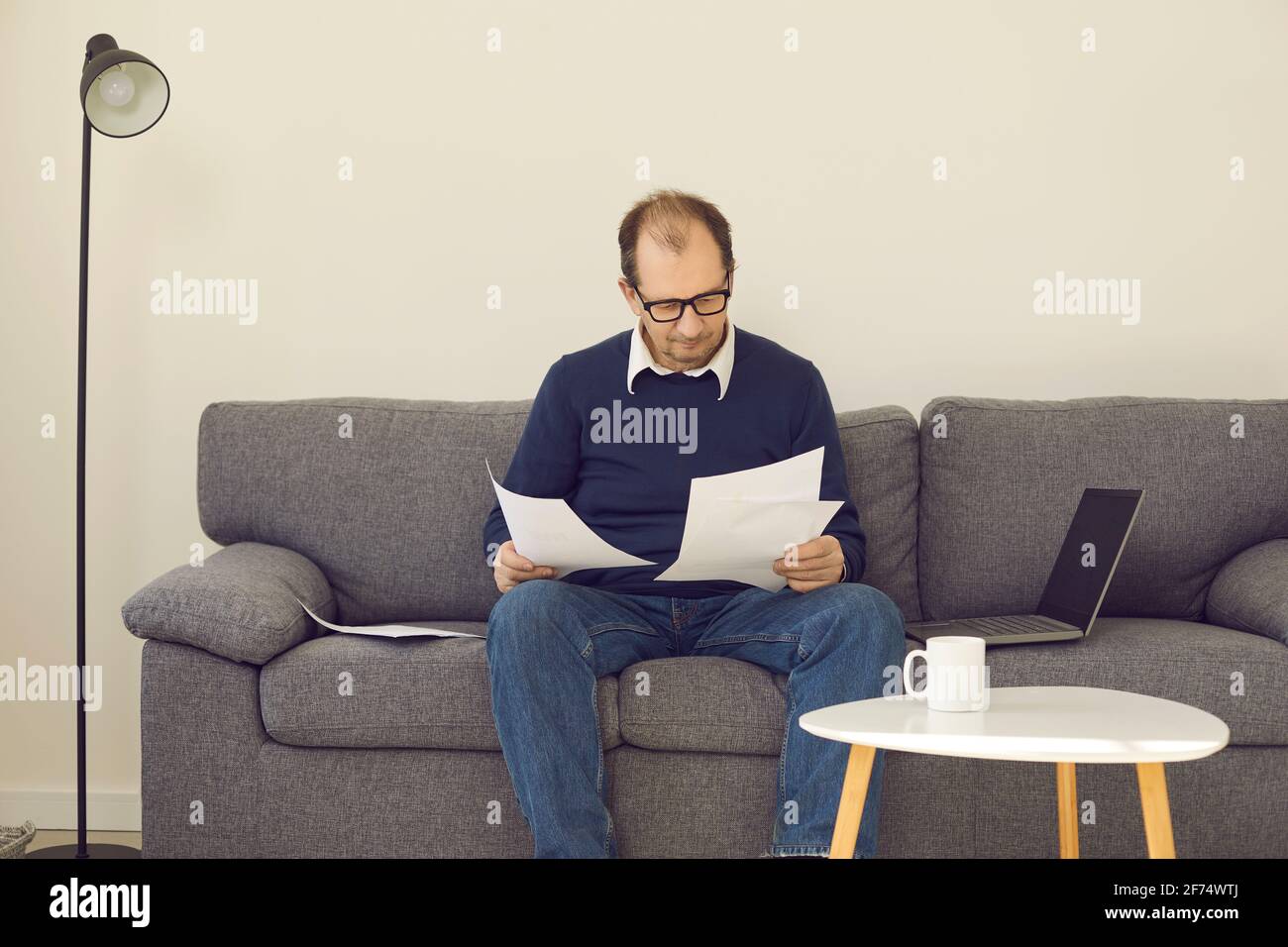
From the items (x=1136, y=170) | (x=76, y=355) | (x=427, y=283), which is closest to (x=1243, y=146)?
(x=1136, y=170)

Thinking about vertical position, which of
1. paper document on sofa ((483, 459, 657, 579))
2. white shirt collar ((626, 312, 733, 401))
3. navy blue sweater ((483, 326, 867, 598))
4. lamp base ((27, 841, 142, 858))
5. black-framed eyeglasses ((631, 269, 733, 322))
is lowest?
lamp base ((27, 841, 142, 858))

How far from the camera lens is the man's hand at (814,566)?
1.77m

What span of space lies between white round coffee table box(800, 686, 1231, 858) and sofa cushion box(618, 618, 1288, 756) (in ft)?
1.41

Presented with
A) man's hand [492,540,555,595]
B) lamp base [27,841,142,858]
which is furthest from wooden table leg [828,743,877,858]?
lamp base [27,841,142,858]

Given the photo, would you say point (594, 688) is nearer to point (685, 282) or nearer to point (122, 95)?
point (685, 282)

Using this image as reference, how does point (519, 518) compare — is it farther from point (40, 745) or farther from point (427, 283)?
point (40, 745)

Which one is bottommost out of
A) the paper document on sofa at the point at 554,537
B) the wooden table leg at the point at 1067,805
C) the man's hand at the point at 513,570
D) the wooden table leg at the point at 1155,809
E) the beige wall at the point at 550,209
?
the wooden table leg at the point at 1067,805

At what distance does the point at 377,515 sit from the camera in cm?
232

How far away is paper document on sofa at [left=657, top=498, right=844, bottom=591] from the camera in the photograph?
1685mm

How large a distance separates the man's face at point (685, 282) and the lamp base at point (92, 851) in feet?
4.70

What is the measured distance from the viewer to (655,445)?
2.06m

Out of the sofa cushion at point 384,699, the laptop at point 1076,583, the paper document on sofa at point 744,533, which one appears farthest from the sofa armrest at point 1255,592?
the sofa cushion at point 384,699

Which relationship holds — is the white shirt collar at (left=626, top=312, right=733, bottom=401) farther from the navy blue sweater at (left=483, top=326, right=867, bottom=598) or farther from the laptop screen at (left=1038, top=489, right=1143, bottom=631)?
the laptop screen at (left=1038, top=489, right=1143, bottom=631)

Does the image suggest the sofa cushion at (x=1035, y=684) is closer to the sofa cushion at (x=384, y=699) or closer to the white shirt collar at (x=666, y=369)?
the sofa cushion at (x=384, y=699)
